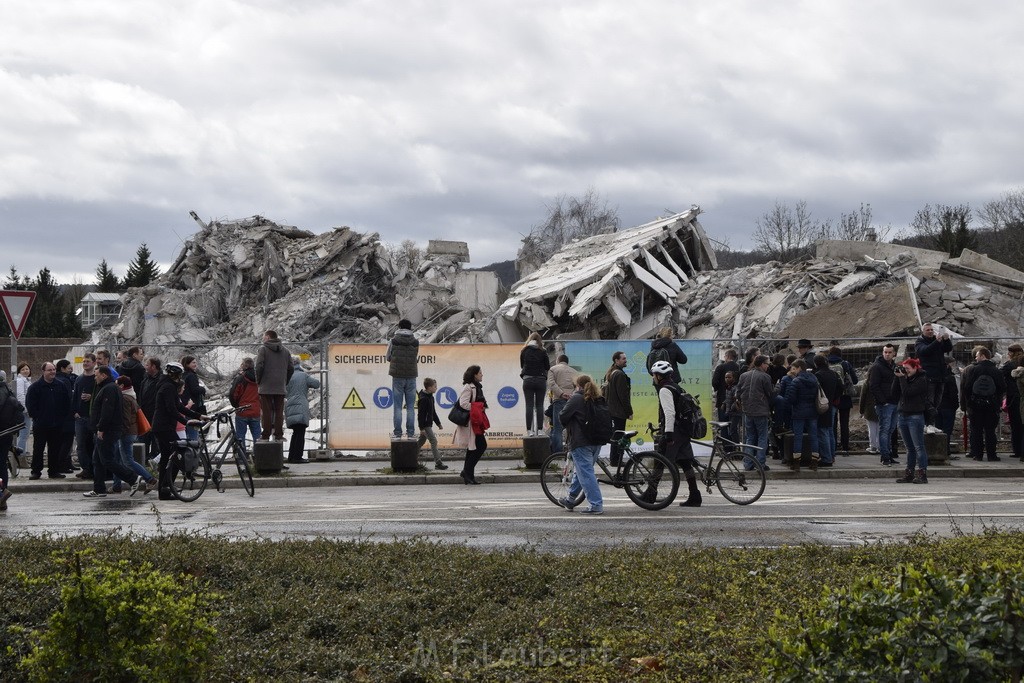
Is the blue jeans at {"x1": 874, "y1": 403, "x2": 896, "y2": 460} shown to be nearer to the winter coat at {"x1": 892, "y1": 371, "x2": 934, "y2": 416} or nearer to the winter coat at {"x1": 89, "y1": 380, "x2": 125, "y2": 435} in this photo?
the winter coat at {"x1": 892, "y1": 371, "x2": 934, "y2": 416}

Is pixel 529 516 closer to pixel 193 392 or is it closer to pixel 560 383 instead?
pixel 560 383

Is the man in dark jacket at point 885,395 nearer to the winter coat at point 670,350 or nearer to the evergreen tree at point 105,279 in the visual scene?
the winter coat at point 670,350

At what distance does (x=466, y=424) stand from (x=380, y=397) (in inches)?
154

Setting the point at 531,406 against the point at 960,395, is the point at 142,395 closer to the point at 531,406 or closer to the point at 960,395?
the point at 531,406

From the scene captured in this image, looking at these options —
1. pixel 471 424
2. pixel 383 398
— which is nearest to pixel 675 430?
pixel 471 424

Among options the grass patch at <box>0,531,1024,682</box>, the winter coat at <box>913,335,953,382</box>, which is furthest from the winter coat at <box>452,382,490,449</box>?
the winter coat at <box>913,335,953,382</box>

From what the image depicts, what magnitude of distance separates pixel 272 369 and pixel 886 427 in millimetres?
10630

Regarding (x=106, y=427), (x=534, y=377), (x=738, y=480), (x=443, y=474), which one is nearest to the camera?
(x=738, y=480)

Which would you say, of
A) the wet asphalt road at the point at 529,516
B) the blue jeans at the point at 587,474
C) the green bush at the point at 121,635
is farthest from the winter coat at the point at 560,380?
the green bush at the point at 121,635

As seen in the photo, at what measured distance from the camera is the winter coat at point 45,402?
56.1 feet

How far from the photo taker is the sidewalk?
16.6 m

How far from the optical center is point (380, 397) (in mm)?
19453

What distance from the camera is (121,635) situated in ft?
17.6

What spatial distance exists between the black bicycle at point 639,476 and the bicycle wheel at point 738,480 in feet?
2.27
